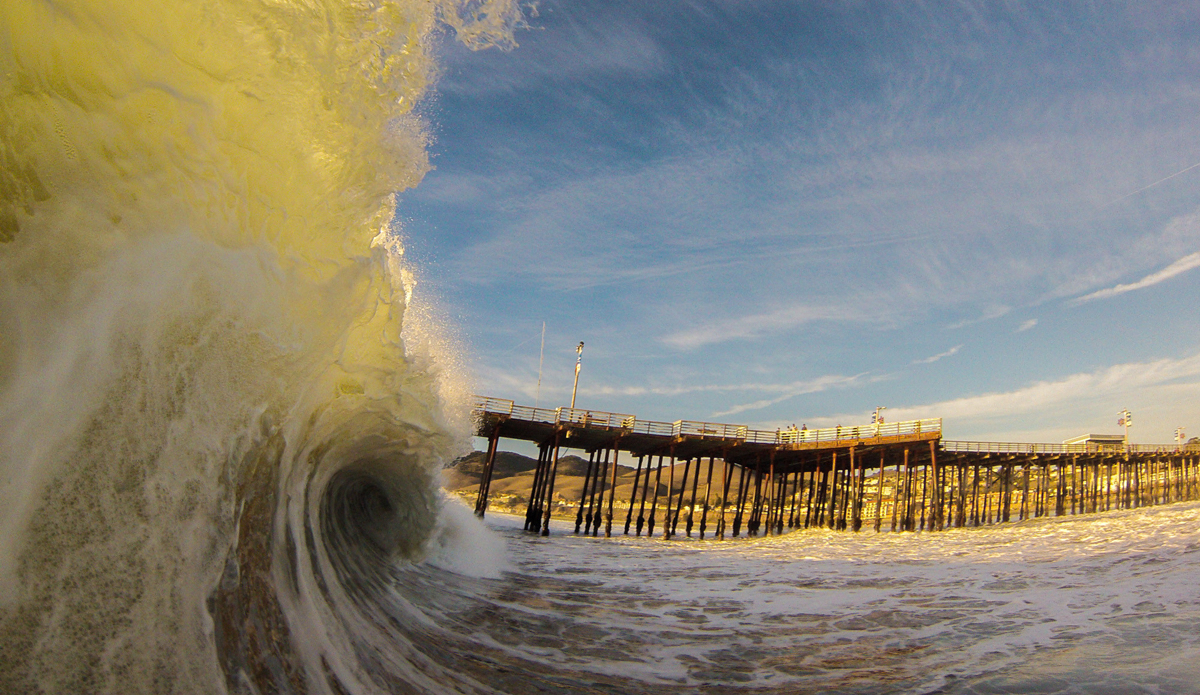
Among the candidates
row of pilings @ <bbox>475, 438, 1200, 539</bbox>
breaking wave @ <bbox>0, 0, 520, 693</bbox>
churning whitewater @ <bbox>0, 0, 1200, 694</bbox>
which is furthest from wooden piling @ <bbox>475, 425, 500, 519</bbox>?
breaking wave @ <bbox>0, 0, 520, 693</bbox>

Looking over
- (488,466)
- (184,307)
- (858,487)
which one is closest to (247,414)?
(184,307)

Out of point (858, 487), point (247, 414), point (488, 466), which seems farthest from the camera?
→ point (858, 487)

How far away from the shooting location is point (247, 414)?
3.33 meters

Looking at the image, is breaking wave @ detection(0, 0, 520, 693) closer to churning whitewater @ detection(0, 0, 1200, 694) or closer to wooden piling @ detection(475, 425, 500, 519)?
churning whitewater @ detection(0, 0, 1200, 694)

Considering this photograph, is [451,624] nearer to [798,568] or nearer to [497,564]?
[497,564]

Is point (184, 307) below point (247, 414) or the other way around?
the other way around

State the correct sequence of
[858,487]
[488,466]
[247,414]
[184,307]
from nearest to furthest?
[184,307] → [247,414] → [488,466] → [858,487]

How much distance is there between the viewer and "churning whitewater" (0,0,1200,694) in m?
2.30

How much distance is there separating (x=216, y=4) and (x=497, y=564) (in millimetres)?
9818

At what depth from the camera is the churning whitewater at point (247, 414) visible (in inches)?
90.7

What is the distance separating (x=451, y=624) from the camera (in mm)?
5613

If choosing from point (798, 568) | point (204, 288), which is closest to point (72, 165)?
point (204, 288)

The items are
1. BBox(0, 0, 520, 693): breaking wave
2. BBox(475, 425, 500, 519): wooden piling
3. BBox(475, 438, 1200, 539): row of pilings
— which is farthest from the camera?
BBox(475, 438, 1200, 539): row of pilings

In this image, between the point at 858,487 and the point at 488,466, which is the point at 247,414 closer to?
the point at 488,466
